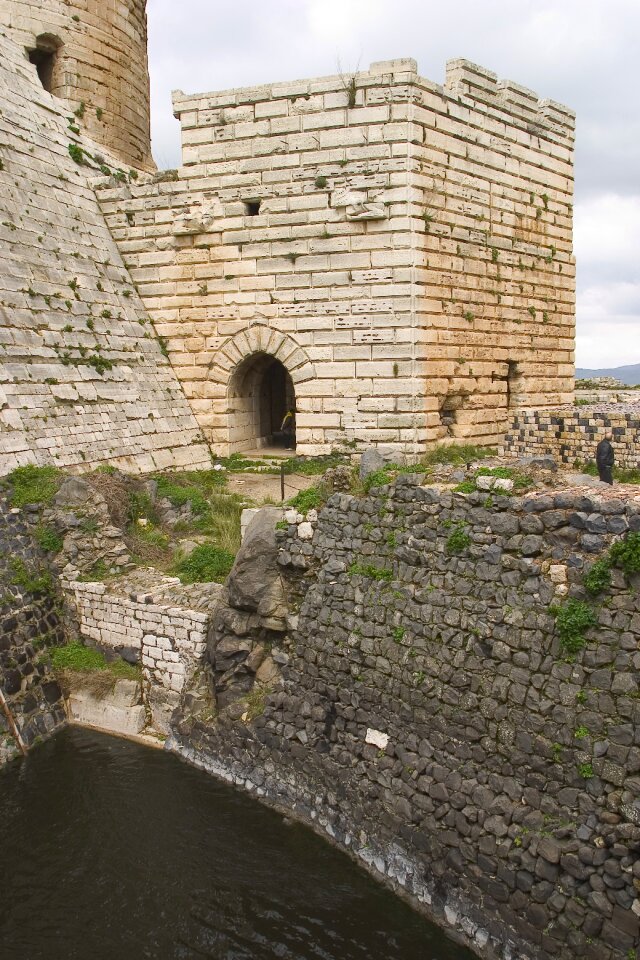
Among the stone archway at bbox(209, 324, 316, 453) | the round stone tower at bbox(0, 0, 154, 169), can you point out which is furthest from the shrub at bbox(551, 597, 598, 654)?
the round stone tower at bbox(0, 0, 154, 169)

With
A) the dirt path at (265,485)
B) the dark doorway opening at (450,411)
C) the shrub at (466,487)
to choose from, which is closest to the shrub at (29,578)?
the dirt path at (265,485)

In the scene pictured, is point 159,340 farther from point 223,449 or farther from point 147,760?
point 147,760

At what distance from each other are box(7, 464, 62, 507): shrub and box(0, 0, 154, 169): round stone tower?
10.4 meters

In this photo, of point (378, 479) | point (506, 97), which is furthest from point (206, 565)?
point (506, 97)

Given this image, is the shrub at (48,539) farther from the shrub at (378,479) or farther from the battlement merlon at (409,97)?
the battlement merlon at (409,97)

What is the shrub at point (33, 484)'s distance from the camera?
10.8 meters

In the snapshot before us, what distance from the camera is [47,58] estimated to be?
18.2m

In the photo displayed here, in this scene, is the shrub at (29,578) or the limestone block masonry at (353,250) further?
the limestone block masonry at (353,250)

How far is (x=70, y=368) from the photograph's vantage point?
1310 cm

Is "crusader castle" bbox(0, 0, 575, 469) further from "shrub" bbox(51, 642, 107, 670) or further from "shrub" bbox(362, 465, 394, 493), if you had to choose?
"shrub" bbox(362, 465, 394, 493)

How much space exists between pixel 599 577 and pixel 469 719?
1743mm

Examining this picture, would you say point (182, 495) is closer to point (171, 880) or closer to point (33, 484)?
point (33, 484)

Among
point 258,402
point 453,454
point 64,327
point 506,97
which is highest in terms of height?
point 506,97

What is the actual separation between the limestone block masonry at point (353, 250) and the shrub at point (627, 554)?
842 cm
